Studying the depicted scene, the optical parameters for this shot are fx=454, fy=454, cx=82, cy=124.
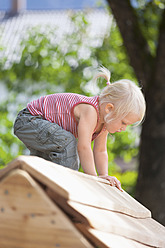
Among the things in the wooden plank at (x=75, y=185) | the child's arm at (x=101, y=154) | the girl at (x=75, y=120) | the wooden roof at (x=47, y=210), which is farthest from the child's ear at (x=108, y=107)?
the wooden roof at (x=47, y=210)

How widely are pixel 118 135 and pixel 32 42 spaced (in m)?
2.44

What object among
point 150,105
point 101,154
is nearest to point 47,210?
point 101,154

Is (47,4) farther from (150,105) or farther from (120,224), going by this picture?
(120,224)

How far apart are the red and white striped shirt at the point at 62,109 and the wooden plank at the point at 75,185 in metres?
0.61

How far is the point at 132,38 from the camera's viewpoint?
6.48 meters

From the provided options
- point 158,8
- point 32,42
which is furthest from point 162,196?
point 32,42

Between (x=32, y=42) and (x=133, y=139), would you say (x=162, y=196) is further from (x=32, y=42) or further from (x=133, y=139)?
(x=32, y=42)

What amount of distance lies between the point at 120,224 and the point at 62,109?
109 centimetres

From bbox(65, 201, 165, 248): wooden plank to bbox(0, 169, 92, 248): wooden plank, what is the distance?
0.10 metres

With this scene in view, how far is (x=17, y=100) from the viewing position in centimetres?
839

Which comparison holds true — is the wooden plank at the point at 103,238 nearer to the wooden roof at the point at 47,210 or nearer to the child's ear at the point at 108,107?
the wooden roof at the point at 47,210

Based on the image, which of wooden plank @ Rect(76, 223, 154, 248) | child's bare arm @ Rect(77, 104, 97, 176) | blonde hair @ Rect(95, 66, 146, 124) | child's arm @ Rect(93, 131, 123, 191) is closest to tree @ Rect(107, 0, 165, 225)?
child's arm @ Rect(93, 131, 123, 191)

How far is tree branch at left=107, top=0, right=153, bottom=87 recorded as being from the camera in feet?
21.2

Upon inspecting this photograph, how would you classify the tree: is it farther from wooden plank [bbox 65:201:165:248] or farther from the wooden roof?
the wooden roof
